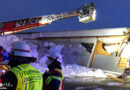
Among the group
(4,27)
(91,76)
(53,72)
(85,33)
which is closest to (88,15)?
(85,33)

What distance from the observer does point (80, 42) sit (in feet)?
55.2

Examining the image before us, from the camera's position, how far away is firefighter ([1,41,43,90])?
198cm

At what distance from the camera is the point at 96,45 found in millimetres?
16078

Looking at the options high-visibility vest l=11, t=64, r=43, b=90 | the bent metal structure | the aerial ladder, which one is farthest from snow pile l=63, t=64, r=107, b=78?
high-visibility vest l=11, t=64, r=43, b=90

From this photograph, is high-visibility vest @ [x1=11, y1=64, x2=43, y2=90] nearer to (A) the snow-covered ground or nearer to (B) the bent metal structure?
(A) the snow-covered ground

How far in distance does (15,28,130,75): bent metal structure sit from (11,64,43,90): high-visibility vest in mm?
12854

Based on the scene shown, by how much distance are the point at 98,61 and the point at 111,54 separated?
1.15 meters

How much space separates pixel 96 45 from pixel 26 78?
46.7 ft

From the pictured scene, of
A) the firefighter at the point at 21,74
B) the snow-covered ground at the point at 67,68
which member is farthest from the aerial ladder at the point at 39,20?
the firefighter at the point at 21,74

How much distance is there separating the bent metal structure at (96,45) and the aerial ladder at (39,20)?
8.28 ft

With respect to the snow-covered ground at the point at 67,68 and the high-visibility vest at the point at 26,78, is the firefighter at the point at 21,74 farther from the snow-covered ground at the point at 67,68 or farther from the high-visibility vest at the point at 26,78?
the snow-covered ground at the point at 67,68

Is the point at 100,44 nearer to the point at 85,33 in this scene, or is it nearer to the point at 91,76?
the point at 85,33

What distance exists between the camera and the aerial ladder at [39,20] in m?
13.0

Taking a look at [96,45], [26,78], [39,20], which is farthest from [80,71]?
[26,78]
